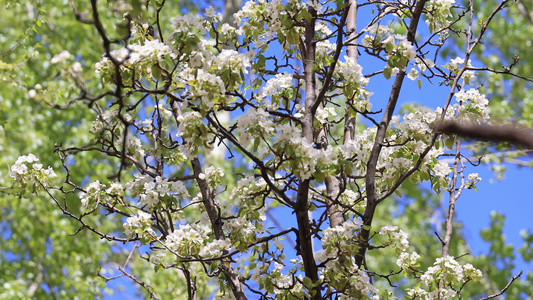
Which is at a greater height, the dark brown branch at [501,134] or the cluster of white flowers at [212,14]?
the cluster of white flowers at [212,14]

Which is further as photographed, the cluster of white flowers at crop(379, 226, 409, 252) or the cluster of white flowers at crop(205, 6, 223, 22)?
the cluster of white flowers at crop(205, 6, 223, 22)

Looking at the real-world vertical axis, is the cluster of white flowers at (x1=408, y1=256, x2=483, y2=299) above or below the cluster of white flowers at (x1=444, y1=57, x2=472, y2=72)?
below

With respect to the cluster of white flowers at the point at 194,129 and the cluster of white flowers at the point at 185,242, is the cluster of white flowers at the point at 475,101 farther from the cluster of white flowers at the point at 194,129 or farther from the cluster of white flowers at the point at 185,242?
the cluster of white flowers at the point at 185,242

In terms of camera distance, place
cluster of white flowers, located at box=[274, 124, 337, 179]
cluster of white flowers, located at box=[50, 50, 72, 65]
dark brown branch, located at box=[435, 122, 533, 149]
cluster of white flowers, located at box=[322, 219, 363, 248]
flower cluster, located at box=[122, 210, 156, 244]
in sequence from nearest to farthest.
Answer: dark brown branch, located at box=[435, 122, 533, 149]
cluster of white flowers, located at box=[50, 50, 72, 65]
cluster of white flowers, located at box=[274, 124, 337, 179]
cluster of white flowers, located at box=[322, 219, 363, 248]
flower cluster, located at box=[122, 210, 156, 244]

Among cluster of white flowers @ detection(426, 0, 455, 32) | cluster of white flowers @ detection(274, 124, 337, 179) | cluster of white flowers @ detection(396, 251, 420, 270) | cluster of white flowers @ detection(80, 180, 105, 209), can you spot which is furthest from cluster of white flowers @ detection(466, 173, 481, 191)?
cluster of white flowers @ detection(80, 180, 105, 209)

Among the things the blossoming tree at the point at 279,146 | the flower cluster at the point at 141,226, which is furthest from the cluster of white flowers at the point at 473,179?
the flower cluster at the point at 141,226

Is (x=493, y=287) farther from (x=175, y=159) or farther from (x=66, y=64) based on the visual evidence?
(x=66, y=64)

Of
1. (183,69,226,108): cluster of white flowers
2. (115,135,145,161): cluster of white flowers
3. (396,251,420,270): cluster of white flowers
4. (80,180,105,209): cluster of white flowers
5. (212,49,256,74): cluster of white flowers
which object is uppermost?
(115,135,145,161): cluster of white flowers

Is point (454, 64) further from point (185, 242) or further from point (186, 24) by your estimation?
point (185, 242)

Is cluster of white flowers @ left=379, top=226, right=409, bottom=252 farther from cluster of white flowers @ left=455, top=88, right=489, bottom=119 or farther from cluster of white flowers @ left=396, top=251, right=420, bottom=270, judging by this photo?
cluster of white flowers @ left=455, top=88, right=489, bottom=119

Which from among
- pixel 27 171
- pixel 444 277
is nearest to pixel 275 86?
pixel 444 277

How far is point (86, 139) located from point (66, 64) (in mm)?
6832

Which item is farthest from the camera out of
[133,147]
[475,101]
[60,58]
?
[133,147]

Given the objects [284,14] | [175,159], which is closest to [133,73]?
[284,14]
